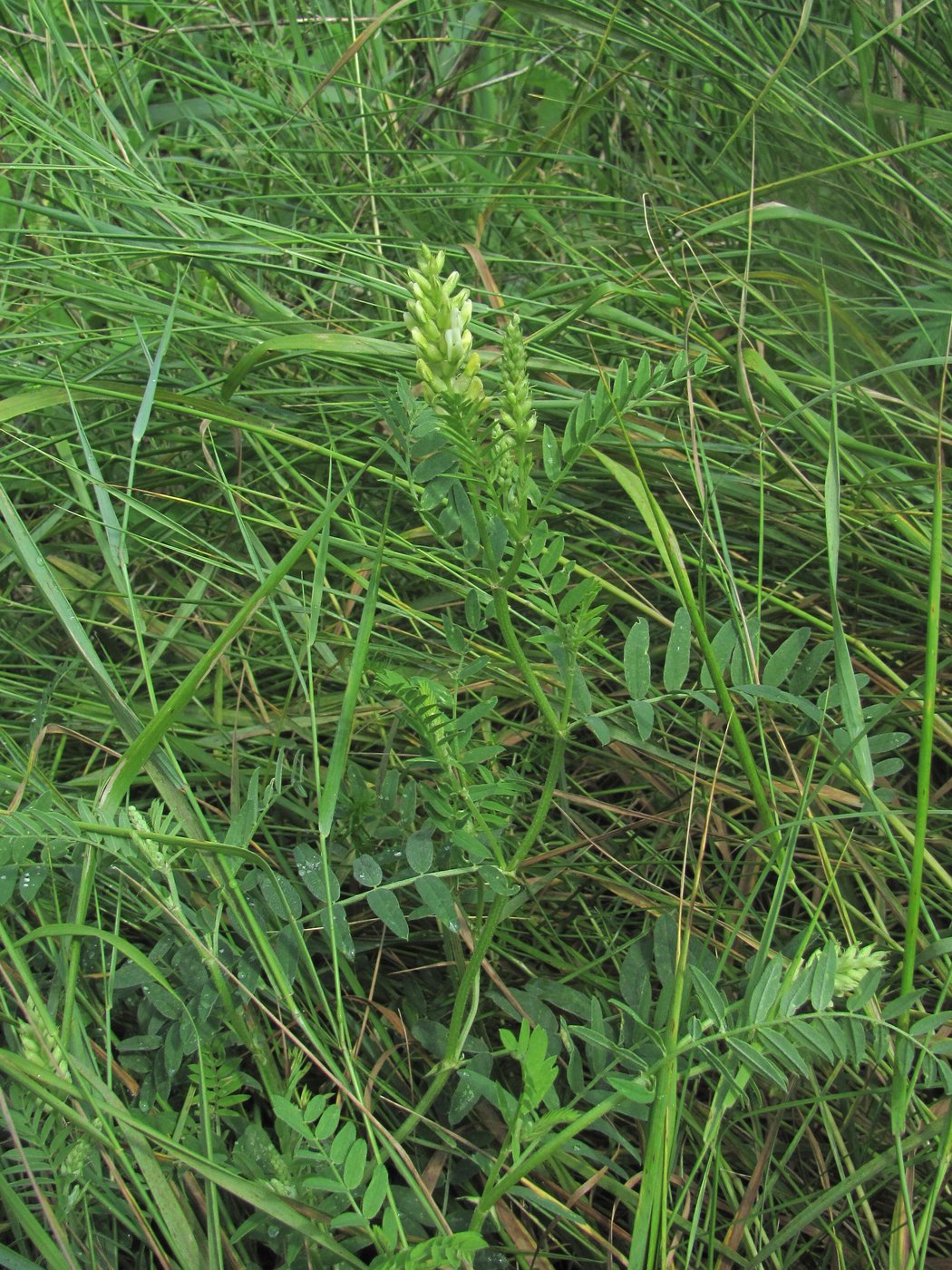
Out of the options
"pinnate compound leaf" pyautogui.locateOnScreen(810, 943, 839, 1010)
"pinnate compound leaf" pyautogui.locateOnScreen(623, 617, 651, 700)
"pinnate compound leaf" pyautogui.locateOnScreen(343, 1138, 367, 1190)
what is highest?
"pinnate compound leaf" pyautogui.locateOnScreen(623, 617, 651, 700)

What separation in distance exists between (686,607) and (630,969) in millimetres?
312

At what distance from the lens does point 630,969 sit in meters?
0.90

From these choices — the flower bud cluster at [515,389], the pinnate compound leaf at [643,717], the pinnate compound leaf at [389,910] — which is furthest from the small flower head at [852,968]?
the flower bud cluster at [515,389]

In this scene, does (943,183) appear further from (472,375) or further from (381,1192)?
(381,1192)

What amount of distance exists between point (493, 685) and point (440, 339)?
533 mm

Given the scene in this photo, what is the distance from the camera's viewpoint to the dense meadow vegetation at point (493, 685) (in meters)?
0.81

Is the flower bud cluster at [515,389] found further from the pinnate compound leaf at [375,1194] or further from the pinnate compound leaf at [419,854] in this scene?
the pinnate compound leaf at [375,1194]

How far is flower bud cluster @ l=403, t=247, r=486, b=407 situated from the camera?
0.68m

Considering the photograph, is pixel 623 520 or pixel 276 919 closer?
pixel 276 919

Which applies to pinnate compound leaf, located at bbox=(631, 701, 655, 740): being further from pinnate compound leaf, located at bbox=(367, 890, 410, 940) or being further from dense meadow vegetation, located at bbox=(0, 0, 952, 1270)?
pinnate compound leaf, located at bbox=(367, 890, 410, 940)

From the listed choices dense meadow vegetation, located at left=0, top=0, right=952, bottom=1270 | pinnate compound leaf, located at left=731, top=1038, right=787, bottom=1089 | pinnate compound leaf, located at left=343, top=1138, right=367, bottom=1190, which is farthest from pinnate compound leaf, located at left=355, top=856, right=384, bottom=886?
pinnate compound leaf, located at left=731, top=1038, right=787, bottom=1089

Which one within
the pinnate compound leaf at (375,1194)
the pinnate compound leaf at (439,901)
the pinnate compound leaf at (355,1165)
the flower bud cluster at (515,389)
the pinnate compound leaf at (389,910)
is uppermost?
the flower bud cluster at (515,389)

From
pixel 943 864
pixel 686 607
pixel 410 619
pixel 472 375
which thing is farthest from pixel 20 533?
pixel 943 864

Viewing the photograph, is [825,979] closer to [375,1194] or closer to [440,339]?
[375,1194]
